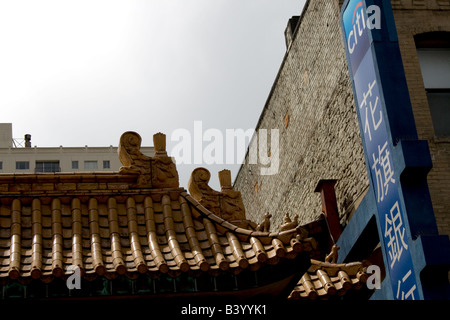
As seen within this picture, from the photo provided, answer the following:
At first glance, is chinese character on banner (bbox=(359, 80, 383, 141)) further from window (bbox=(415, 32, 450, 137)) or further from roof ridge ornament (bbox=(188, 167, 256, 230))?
roof ridge ornament (bbox=(188, 167, 256, 230))

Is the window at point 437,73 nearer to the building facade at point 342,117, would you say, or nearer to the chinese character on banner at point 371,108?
the building facade at point 342,117

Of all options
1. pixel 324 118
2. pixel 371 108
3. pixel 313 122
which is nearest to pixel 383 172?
pixel 371 108

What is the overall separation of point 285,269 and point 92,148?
4999cm

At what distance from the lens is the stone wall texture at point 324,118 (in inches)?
677

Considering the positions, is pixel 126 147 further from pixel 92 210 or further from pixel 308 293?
pixel 308 293

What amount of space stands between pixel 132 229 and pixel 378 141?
5693mm

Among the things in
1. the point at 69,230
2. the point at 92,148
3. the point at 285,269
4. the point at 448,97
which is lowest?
the point at 285,269

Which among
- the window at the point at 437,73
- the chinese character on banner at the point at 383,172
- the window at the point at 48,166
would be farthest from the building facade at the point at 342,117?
the window at the point at 48,166

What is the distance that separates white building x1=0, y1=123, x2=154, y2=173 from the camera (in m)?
58.1

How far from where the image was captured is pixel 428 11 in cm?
1856

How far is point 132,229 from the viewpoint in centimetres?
1062
